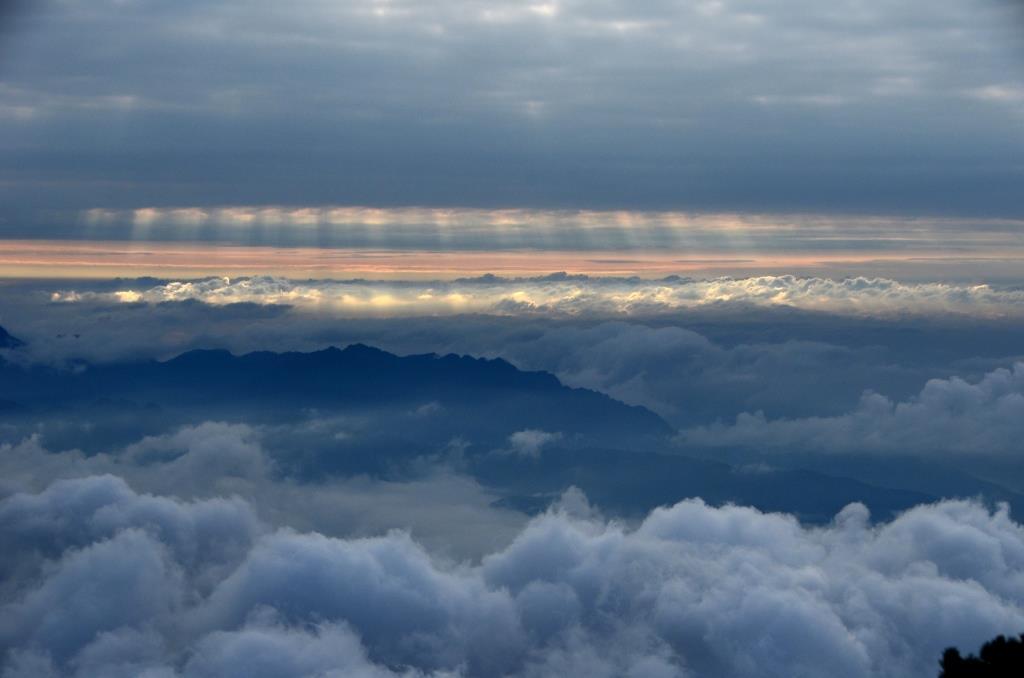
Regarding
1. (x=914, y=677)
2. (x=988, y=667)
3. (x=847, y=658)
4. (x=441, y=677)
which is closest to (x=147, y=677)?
(x=441, y=677)

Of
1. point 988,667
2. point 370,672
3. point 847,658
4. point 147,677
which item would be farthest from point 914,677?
point 988,667

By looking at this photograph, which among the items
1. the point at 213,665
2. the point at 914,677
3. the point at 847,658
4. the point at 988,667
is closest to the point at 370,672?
the point at 213,665

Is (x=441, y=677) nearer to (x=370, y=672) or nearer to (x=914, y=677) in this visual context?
(x=370, y=672)

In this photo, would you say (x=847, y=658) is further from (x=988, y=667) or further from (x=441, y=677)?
(x=988, y=667)

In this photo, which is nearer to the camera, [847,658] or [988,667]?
[988,667]

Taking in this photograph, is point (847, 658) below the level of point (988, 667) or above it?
below

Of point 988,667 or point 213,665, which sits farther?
point 213,665

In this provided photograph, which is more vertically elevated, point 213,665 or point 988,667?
point 988,667
